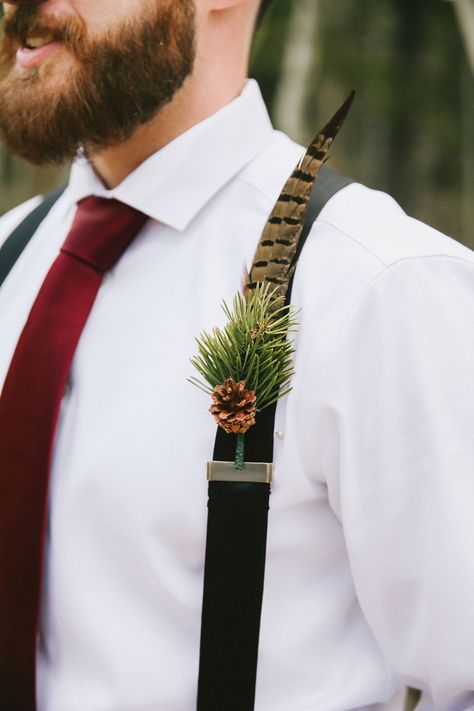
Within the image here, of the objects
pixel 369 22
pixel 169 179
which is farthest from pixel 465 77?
pixel 169 179

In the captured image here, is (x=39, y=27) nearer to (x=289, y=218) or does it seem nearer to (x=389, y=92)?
(x=289, y=218)

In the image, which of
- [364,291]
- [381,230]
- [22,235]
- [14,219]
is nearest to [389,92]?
[14,219]

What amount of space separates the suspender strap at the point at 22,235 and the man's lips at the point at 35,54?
1.13ft

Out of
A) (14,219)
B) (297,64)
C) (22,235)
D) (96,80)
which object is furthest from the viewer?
(297,64)

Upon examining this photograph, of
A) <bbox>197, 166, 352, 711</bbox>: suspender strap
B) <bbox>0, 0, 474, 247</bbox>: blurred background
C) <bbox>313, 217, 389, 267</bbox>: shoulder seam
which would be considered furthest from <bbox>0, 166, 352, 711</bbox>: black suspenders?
<bbox>0, 0, 474, 247</bbox>: blurred background

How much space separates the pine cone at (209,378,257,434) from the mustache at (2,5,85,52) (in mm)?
639

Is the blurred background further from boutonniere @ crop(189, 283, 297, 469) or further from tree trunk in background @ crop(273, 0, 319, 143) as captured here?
boutonniere @ crop(189, 283, 297, 469)

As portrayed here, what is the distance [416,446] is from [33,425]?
594mm

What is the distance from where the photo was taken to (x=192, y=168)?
1508mm

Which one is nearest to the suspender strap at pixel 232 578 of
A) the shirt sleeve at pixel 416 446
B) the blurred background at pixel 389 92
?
the shirt sleeve at pixel 416 446

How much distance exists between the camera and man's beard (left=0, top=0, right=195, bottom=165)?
144cm

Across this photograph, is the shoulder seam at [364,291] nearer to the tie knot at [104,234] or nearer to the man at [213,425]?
the man at [213,425]

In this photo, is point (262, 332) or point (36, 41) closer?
point (262, 332)

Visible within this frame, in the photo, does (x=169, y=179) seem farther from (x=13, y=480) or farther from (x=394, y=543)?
(x=394, y=543)
